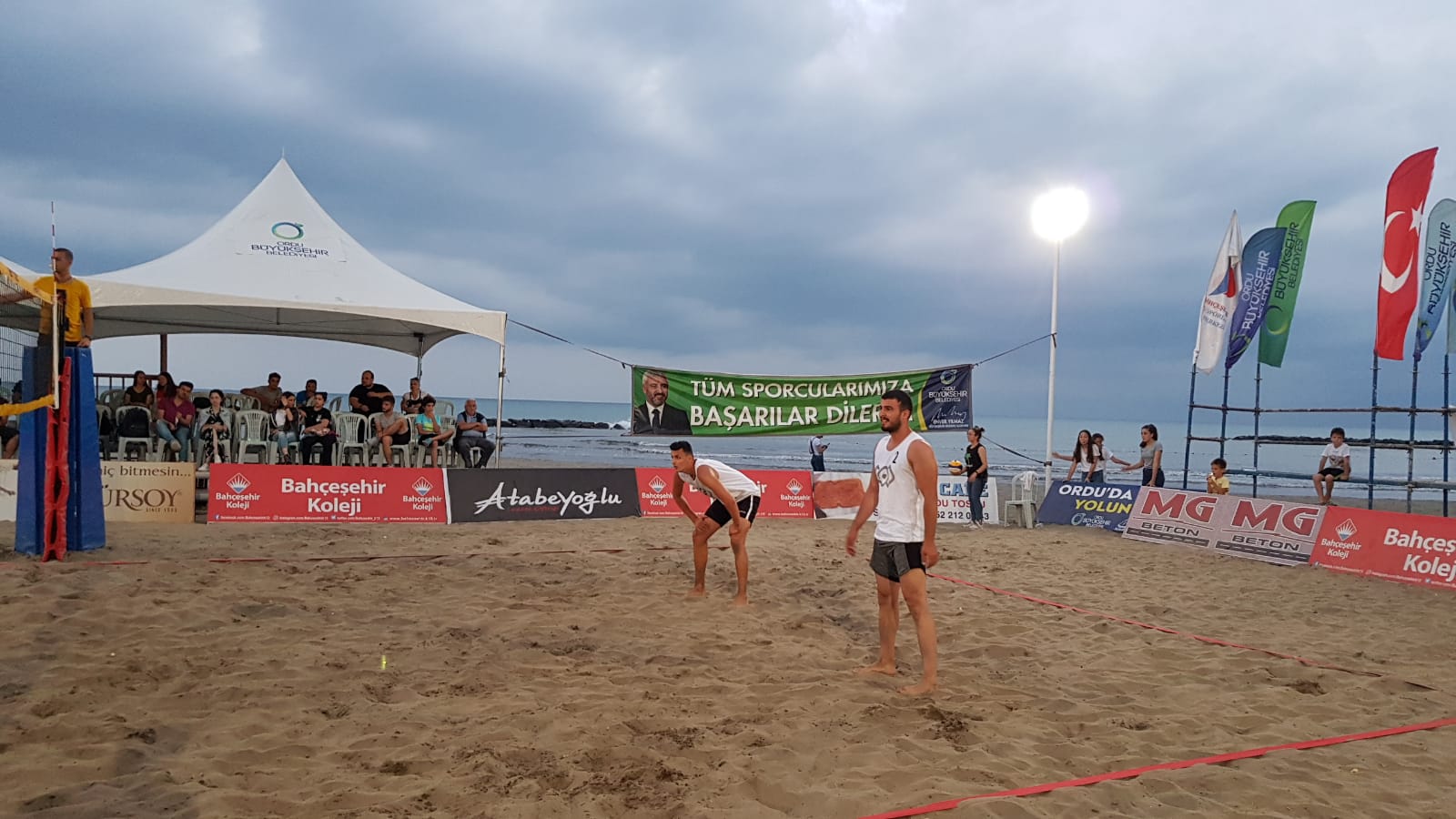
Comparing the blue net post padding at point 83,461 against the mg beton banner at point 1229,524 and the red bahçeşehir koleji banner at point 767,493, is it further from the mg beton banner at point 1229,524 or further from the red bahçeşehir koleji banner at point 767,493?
the mg beton banner at point 1229,524

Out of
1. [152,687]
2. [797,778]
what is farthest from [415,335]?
[797,778]

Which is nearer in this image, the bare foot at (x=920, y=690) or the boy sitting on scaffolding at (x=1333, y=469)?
the bare foot at (x=920, y=690)

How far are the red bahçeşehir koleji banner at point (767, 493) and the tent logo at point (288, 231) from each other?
19.7 feet

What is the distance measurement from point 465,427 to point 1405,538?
12.0m

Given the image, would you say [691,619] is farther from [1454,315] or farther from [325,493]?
[1454,315]

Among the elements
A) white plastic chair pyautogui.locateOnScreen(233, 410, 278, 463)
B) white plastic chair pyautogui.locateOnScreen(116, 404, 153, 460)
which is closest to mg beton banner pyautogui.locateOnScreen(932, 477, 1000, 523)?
white plastic chair pyautogui.locateOnScreen(233, 410, 278, 463)

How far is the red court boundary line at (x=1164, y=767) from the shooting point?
3.22 m

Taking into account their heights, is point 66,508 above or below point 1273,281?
below

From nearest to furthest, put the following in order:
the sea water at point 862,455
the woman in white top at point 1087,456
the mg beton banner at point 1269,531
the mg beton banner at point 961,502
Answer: the mg beton banner at point 1269,531, the woman in white top at point 1087,456, the mg beton banner at point 961,502, the sea water at point 862,455

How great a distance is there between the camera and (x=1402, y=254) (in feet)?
38.7

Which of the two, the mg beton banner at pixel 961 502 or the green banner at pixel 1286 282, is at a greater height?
the green banner at pixel 1286 282

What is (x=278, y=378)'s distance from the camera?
1280 centimetres

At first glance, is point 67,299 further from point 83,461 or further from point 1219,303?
point 1219,303

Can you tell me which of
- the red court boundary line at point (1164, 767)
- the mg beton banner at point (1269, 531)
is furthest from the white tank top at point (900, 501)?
the mg beton banner at point (1269, 531)
